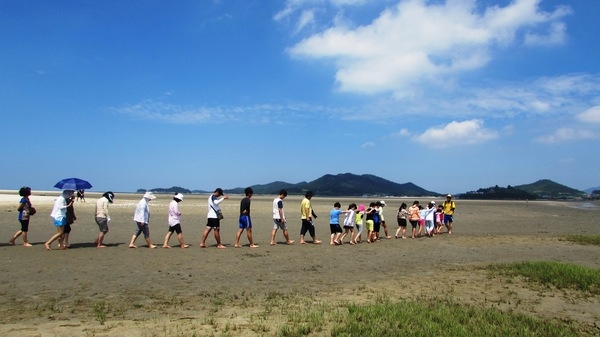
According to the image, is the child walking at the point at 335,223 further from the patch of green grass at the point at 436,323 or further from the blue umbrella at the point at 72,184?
the blue umbrella at the point at 72,184

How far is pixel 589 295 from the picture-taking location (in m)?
8.95

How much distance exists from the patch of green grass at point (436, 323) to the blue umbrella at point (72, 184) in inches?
A: 457

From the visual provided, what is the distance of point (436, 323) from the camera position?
635cm

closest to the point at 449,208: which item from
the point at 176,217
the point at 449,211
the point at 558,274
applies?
the point at 449,211

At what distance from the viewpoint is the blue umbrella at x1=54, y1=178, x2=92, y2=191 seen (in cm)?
1445

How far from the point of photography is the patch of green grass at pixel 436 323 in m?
5.96

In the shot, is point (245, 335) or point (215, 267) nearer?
point (245, 335)

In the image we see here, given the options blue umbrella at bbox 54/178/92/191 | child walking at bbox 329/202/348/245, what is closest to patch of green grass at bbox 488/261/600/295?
child walking at bbox 329/202/348/245

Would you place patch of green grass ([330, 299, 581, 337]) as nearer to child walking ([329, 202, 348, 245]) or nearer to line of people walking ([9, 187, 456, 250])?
line of people walking ([9, 187, 456, 250])

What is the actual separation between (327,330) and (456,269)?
6.97 metres

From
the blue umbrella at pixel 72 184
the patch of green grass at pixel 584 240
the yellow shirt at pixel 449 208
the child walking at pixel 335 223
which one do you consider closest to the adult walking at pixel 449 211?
the yellow shirt at pixel 449 208

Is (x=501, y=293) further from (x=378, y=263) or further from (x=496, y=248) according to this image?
(x=496, y=248)

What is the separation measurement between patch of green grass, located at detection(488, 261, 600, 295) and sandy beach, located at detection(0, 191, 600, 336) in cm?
67

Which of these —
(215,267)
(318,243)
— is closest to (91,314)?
(215,267)
